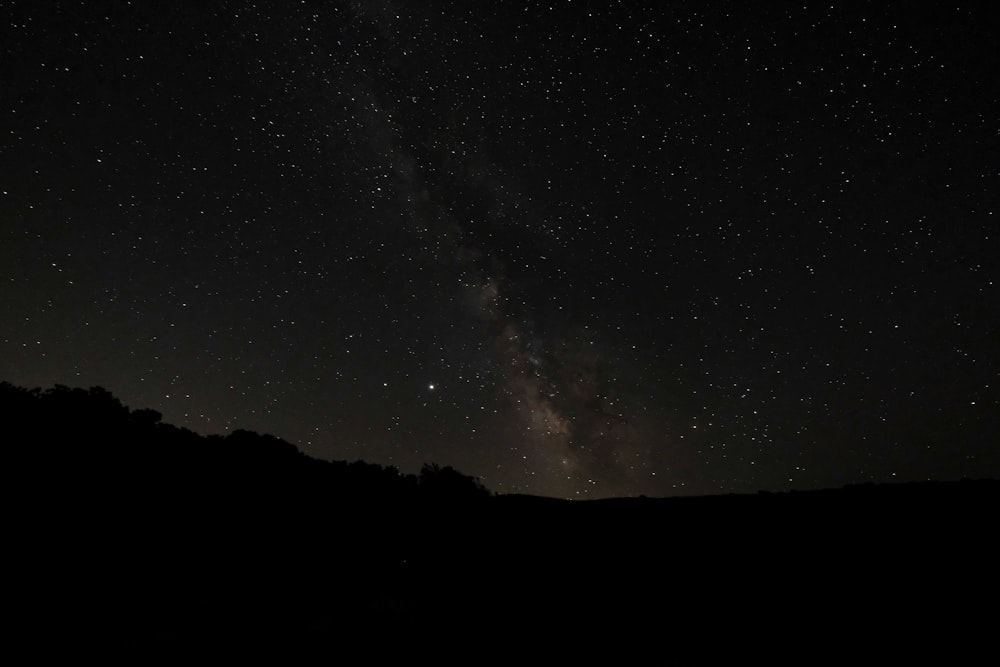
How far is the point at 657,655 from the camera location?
125 inches

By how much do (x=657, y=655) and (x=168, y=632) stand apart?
6.34 metres

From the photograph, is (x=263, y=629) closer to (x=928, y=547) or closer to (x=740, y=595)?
(x=740, y=595)

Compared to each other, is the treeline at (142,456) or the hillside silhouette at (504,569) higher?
the treeline at (142,456)

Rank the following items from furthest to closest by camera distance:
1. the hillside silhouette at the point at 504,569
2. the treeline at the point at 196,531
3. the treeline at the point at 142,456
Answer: the treeline at the point at 142,456, the treeline at the point at 196,531, the hillside silhouette at the point at 504,569

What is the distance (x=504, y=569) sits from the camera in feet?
14.9

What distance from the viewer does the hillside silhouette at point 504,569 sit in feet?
9.11

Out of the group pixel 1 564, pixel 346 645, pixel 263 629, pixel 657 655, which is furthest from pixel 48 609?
pixel 657 655

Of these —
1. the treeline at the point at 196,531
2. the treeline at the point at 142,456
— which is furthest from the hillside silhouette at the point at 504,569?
the treeline at the point at 142,456

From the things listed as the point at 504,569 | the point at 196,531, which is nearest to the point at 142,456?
the point at 196,531

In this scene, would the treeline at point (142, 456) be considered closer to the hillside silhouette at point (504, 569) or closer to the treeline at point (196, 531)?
the treeline at point (196, 531)

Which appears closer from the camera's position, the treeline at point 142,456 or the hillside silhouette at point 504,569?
the hillside silhouette at point 504,569

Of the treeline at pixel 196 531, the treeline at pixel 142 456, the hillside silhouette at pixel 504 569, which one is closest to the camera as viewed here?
the hillside silhouette at pixel 504 569

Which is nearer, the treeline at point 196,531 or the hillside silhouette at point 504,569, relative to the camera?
the hillside silhouette at point 504,569

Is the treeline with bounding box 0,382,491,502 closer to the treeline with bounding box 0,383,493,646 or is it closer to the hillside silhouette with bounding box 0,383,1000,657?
the treeline with bounding box 0,383,493,646
